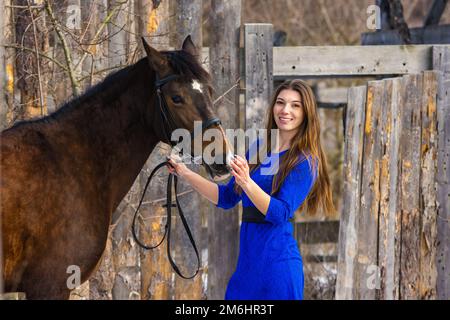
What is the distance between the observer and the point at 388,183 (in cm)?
639

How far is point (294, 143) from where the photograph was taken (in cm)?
446

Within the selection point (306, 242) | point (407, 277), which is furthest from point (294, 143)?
point (306, 242)

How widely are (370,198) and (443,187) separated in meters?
0.75

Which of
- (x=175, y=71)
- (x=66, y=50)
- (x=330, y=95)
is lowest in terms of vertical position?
(x=175, y=71)

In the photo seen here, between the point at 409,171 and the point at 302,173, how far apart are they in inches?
95.8

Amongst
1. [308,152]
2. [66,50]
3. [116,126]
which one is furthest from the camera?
[66,50]

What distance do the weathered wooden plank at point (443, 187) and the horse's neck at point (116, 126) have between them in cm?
290

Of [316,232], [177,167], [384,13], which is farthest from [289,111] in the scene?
[316,232]

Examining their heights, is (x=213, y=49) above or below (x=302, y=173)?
above

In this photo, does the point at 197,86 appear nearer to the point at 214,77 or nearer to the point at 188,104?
the point at 188,104

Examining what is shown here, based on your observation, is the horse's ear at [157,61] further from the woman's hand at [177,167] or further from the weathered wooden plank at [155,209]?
the weathered wooden plank at [155,209]

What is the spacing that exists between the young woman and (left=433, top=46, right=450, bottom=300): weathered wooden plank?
2364 millimetres
